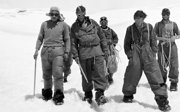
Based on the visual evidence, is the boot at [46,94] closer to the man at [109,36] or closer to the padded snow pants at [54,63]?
the padded snow pants at [54,63]

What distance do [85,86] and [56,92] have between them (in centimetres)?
74

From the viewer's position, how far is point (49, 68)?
8.45 m

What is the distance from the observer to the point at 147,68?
7734 millimetres

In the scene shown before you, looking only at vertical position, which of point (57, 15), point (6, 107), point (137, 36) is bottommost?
point (6, 107)

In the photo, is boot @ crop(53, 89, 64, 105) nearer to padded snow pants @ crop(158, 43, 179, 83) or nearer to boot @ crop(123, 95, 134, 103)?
boot @ crop(123, 95, 134, 103)

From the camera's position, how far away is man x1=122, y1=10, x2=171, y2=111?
24.9 ft

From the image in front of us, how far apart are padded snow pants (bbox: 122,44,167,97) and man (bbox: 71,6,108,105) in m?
0.76

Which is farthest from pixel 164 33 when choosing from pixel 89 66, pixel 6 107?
pixel 6 107

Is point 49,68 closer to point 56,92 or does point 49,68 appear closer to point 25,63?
point 56,92

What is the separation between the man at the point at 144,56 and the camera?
7.60 m

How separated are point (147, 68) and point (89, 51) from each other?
1.47m

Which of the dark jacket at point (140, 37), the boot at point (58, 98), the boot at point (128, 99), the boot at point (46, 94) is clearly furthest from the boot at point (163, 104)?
the boot at point (46, 94)

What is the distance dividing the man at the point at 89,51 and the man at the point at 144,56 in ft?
2.37

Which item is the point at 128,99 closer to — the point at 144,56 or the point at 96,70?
the point at 96,70
